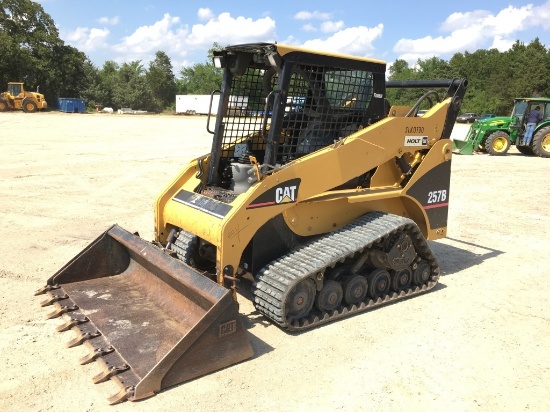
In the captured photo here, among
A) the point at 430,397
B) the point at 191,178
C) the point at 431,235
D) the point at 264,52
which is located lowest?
the point at 430,397

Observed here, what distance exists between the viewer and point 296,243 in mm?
4859

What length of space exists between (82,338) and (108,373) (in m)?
0.62

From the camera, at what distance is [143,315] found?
4.41 metres

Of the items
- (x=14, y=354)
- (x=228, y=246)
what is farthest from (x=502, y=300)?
(x=14, y=354)

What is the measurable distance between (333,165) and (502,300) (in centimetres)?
241

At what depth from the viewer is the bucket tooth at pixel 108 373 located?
3.56m

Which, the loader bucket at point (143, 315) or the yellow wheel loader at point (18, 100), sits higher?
the yellow wheel loader at point (18, 100)

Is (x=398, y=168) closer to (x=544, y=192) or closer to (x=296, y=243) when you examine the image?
(x=296, y=243)

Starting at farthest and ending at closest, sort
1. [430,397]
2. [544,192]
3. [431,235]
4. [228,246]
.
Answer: [544,192] → [431,235] → [228,246] → [430,397]

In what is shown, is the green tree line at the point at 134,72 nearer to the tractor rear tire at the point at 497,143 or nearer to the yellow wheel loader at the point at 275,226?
the tractor rear tire at the point at 497,143

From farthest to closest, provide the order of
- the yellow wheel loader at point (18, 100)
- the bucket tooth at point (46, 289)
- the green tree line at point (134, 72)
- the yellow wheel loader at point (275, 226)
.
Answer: the green tree line at point (134, 72) < the yellow wheel loader at point (18, 100) < the bucket tooth at point (46, 289) < the yellow wheel loader at point (275, 226)

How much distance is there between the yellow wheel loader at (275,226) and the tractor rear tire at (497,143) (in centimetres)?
1440

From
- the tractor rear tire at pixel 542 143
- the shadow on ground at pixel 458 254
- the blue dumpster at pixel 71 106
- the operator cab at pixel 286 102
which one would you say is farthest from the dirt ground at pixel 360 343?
the blue dumpster at pixel 71 106

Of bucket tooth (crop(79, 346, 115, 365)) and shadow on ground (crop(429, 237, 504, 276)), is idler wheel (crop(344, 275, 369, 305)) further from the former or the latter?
bucket tooth (crop(79, 346, 115, 365))
